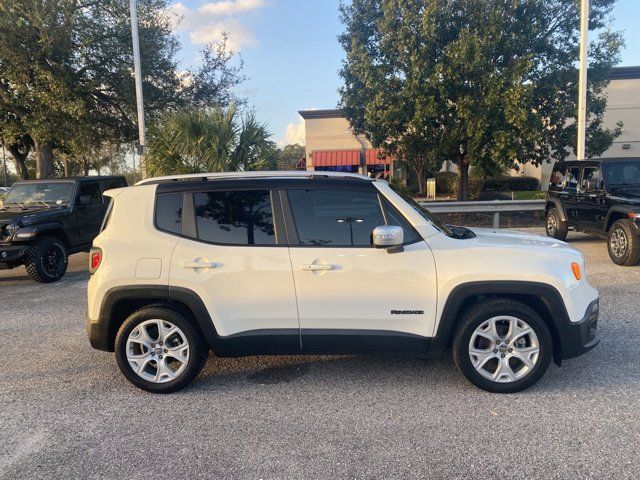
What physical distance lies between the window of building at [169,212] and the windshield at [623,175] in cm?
824

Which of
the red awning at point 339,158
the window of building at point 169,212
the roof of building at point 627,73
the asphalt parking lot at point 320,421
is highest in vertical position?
the roof of building at point 627,73

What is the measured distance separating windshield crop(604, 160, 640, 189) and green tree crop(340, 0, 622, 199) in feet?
16.2

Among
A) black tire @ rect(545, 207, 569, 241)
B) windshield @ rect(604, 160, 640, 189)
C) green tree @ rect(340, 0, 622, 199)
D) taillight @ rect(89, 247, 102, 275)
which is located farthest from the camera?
green tree @ rect(340, 0, 622, 199)

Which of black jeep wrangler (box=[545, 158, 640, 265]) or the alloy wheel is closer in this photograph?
black jeep wrangler (box=[545, 158, 640, 265])

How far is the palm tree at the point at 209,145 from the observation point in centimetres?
1161

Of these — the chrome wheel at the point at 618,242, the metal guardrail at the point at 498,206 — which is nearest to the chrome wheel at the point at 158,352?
the chrome wheel at the point at 618,242

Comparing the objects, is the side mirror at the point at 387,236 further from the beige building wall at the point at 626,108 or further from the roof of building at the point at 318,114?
the roof of building at the point at 318,114

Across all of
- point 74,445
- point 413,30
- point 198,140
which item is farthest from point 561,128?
point 74,445

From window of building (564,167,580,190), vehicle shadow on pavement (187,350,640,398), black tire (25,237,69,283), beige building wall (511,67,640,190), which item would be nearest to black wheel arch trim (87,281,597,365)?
vehicle shadow on pavement (187,350,640,398)

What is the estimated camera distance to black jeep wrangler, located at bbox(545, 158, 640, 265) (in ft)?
26.3

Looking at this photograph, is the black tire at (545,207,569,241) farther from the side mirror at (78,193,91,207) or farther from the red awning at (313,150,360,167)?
the red awning at (313,150,360,167)

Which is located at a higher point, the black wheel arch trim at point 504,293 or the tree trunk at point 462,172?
the tree trunk at point 462,172

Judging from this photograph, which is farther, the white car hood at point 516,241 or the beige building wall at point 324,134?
the beige building wall at point 324,134

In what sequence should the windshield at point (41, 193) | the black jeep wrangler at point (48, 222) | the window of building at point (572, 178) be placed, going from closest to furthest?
1. the black jeep wrangler at point (48, 222)
2. the windshield at point (41, 193)
3. the window of building at point (572, 178)
